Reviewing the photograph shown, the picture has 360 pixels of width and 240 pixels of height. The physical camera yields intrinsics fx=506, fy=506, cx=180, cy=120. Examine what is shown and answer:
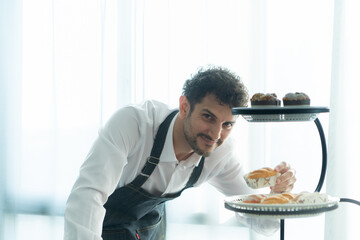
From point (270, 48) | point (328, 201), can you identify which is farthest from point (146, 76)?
point (328, 201)

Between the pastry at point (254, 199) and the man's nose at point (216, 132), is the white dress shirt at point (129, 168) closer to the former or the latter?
the man's nose at point (216, 132)

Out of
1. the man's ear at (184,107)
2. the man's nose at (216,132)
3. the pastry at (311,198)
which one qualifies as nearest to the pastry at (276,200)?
the pastry at (311,198)

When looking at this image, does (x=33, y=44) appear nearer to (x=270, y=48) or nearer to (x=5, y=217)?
(x=5, y=217)

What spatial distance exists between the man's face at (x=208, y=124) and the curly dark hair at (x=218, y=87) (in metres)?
0.02

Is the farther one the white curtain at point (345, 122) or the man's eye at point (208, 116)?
the white curtain at point (345, 122)

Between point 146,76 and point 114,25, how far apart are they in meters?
0.36

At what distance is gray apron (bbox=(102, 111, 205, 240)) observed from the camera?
1798 millimetres

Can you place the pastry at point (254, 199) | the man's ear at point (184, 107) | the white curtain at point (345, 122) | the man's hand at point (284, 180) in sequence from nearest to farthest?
the pastry at point (254, 199) → the man's hand at point (284, 180) → the man's ear at point (184, 107) → the white curtain at point (345, 122)

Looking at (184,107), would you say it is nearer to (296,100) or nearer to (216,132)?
(216,132)

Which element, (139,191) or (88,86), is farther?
(88,86)

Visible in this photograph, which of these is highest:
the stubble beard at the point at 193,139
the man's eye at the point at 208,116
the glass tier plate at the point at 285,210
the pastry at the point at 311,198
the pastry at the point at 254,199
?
the man's eye at the point at 208,116

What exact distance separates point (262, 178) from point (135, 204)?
654 mm

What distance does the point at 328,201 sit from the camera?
3.91 feet

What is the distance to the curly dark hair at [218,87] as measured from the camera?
1.61 meters
